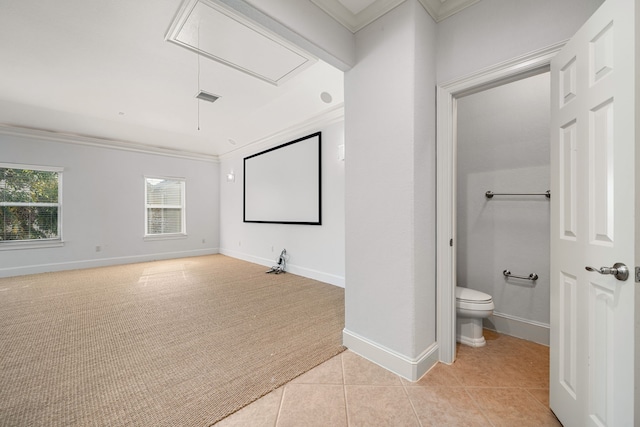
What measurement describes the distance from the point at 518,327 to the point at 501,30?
2.38m

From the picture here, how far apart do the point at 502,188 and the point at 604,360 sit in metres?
1.64

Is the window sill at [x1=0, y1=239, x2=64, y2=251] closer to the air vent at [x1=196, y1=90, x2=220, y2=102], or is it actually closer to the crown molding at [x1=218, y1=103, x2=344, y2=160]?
the crown molding at [x1=218, y1=103, x2=344, y2=160]

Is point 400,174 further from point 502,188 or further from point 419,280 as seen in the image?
point 502,188

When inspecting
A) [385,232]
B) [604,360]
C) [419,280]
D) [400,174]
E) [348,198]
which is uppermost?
[400,174]

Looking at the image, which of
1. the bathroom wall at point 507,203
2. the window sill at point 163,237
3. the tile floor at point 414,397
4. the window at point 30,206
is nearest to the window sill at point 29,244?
the window at point 30,206

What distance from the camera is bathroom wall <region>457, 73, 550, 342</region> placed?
7.25ft

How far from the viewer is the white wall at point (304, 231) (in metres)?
3.92

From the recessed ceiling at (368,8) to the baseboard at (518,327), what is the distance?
2574mm

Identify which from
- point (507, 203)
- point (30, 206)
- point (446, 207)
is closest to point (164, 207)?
point (30, 206)

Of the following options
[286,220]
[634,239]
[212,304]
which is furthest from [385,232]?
[286,220]

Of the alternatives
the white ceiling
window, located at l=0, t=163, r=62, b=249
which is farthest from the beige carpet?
the white ceiling

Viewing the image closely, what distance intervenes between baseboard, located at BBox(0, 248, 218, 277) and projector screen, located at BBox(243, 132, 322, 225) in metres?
1.95

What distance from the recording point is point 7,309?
294 cm

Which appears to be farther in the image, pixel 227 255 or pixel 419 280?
pixel 227 255
